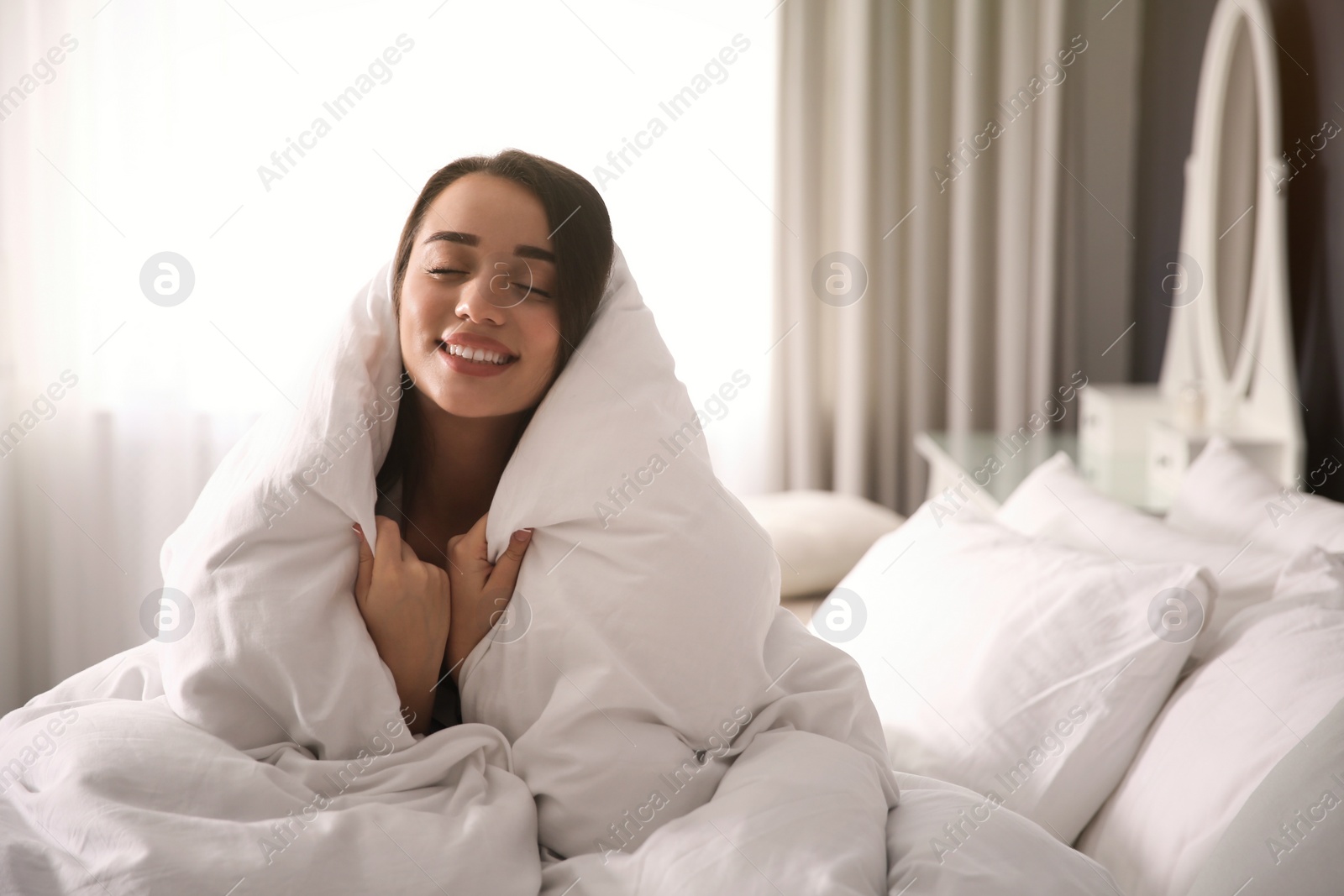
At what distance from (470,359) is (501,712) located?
1.27ft

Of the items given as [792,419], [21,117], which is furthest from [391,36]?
[792,419]

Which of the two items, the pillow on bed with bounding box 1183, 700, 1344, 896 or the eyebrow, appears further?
the eyebrow

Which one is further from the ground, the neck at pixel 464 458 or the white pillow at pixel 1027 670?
the neck at pixel 464 458

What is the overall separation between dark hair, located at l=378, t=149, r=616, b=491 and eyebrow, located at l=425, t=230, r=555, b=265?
0.5 inches

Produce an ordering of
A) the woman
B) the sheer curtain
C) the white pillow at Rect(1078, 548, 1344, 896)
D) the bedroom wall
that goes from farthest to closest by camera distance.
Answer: the sheer curtain
the bedroom wall
the woman
the white pillow at Rect(1078, 548, 1344, 896)

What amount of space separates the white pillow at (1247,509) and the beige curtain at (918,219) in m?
1.74

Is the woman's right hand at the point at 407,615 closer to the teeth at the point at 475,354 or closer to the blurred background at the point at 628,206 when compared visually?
the teeth at the point at 475,354

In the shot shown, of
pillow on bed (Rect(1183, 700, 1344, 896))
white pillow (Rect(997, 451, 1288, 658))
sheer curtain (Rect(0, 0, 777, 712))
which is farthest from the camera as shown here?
sheer curtain (Rect(0, 0, 777, 712))

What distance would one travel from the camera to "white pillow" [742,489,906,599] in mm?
2260

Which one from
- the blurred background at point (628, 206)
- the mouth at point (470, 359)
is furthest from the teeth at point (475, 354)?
the blurred background at point (628, 206)

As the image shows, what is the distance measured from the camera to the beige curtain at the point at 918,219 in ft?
10.7

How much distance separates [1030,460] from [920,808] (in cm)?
199

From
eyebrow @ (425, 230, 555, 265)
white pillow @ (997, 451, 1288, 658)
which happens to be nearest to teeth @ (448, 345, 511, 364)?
eyebrow @ (425, 230, 555, 265)

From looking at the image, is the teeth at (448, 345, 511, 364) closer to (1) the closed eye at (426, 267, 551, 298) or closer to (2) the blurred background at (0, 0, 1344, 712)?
(1) the closed eye at (426, 267, 551, 298)
